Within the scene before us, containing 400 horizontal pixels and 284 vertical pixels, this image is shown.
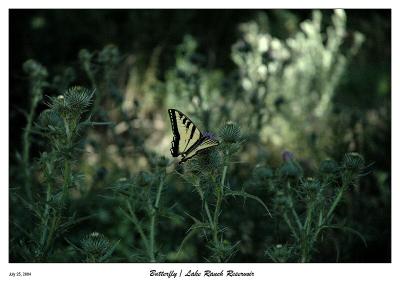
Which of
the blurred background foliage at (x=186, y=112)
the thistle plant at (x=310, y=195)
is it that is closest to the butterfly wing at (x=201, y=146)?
the blurred background foliage at (x=186, y=112)

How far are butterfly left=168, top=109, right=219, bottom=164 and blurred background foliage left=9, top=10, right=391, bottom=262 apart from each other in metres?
0.13

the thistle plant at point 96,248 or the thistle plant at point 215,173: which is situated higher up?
the thistle plant at point 215,173

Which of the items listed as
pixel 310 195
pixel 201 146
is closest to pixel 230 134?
pixel 201 146

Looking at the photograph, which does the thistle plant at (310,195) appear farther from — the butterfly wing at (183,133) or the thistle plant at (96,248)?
the thistle plant at (96,248)

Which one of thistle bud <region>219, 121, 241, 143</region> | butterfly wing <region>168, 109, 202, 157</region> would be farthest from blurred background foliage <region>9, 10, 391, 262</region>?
thistle bud <region>219, 121, 241, 143</region>

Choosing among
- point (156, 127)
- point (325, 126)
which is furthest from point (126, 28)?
point (325, 126)

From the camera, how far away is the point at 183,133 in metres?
2.65

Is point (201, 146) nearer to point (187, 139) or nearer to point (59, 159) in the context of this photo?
point (187, 139)

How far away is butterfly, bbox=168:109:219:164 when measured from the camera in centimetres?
248

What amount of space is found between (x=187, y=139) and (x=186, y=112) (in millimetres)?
2255

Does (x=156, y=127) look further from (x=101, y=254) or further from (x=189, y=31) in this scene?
(x=101, y=254)

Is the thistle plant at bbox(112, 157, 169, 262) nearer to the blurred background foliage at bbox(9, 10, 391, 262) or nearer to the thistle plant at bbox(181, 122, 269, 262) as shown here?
the blurred background foliage at bbox(9, 10, 391, 262)

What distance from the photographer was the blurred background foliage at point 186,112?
3404 mm

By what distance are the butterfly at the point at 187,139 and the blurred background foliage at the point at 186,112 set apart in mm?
129
